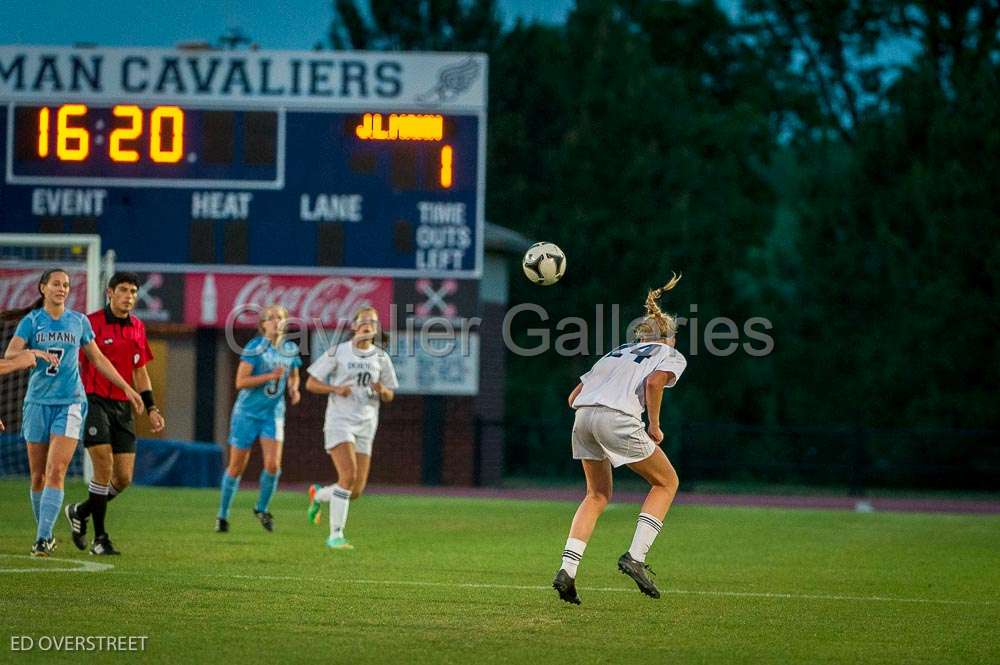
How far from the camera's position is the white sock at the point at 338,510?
43.8 feet

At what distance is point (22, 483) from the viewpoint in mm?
22078

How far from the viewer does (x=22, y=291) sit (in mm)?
24438

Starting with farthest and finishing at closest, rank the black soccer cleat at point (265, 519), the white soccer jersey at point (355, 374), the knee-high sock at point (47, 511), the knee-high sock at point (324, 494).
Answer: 1. the black soccer cleat at point (265, 519)
2. the knee-high sock at point (324, 494)
3. the white soccer jersey at point (355, 374)
4. the knee-high sock at point (47, 511)

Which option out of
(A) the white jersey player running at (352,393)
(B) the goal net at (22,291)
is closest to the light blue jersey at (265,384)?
(A) the white jersey player running at (352,393)

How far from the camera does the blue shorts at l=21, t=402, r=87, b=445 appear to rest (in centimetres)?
1134

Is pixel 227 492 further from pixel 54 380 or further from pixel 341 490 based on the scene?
pixel 54 380

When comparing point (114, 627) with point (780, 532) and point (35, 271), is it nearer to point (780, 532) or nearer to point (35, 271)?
point (780, 532)

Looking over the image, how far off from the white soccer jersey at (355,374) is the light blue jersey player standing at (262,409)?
3.68 feet

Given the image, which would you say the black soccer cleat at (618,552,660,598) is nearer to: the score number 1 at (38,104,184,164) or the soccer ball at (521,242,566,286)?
the soccer ball at (521,242,566,286)

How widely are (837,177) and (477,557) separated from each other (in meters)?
21.0

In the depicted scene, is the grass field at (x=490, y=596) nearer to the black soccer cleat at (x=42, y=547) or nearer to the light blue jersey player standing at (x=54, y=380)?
the black soccer cleat at (x=42, y=547)

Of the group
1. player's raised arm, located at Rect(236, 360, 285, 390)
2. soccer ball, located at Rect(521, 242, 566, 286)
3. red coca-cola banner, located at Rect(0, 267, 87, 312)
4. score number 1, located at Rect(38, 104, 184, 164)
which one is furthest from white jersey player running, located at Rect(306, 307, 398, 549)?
red coca-cola banner, located at Rect(0, 267, 87, 312)

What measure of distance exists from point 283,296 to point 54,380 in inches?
506

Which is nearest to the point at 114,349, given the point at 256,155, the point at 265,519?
the point at 265,519
